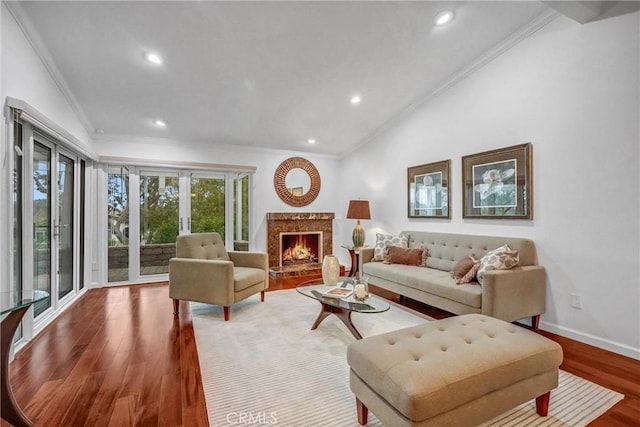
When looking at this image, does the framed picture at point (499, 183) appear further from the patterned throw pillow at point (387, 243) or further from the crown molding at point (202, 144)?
the crown molding at point (202, 144)

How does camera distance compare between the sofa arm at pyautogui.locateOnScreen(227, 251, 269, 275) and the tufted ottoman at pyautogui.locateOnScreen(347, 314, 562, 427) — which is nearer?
the tufted ottoman at pyautogui.locateOnScreen(347, 314, 562, 427)

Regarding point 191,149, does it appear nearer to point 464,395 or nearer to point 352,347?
point 352,347

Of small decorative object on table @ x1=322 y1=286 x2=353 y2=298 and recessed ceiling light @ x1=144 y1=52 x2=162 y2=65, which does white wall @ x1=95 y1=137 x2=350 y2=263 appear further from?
small decorative object on table @ x1=322 y1=286 x2=353 y2=298

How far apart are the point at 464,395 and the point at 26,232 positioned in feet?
11.3

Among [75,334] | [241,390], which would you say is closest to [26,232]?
[75,334]

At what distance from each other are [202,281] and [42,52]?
247 cm

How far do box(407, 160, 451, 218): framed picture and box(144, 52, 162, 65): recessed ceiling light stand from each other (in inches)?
134

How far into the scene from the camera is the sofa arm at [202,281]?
3.07 m

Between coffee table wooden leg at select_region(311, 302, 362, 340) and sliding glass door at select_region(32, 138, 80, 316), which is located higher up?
sliding glass door at select_region(32, 138, 80, 316)

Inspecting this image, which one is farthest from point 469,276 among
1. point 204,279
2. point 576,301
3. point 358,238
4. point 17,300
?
point 17,300

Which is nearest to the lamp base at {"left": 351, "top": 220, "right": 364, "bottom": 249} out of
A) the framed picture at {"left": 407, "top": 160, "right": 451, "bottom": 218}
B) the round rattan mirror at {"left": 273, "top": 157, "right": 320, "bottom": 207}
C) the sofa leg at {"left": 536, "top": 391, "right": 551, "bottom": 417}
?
the framed picture at {"left": 407, "top": 160, "right": 451, "bottom": 218}

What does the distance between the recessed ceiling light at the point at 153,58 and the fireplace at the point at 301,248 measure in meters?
3.40

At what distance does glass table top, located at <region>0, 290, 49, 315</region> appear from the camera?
130 cm

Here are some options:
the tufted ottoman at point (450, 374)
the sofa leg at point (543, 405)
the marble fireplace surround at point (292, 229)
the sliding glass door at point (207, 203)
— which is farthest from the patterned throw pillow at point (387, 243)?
the sliding glass door at point (207, 203)
